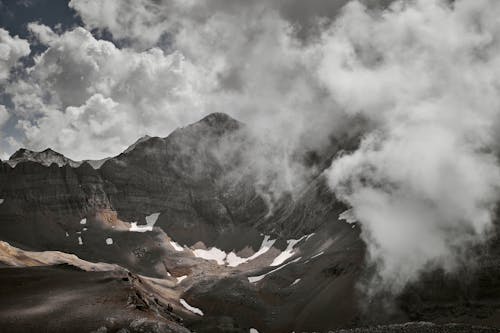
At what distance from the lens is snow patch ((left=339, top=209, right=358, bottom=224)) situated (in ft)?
430

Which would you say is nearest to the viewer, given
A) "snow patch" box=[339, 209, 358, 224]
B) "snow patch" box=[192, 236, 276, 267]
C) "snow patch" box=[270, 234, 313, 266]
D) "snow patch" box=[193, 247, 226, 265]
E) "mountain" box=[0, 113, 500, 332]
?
"mountain" box=[0, 113, 500, 332]

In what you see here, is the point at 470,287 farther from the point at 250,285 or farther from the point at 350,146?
the point at 350,146

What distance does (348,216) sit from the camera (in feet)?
446

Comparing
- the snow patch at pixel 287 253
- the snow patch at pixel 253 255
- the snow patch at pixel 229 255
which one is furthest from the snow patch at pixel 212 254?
the snow patch at pixel 287 253

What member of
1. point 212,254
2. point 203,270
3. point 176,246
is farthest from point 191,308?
point 176,246

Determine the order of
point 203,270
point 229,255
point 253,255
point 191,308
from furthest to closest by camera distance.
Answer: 1. point 229,255
2. point 253,255
3. point 203,270
4. point 191,308

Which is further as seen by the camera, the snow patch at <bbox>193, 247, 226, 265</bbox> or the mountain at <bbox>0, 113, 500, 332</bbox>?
the snow patch at <bbox>193, 247, 226, 265</bbox>

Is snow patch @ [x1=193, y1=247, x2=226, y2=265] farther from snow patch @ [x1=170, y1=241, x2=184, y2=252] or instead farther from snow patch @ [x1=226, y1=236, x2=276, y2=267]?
snow patch @ [x1=170, y1=241, x2=184, y2=252]

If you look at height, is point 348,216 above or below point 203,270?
above

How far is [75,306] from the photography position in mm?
59969

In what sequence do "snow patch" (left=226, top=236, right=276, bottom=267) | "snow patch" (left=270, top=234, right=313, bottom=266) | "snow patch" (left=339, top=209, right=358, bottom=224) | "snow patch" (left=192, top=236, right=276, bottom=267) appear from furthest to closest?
"snow patch" (left=192, top=236, right=276, bottom=267) → "snow patch" (left=226, top=236, right=276, bottom=267) → "snow patch" (left=270, top=234, right=313, bottom=266) → "snow patch" (left=339, top=209, right=358, bottom=224)

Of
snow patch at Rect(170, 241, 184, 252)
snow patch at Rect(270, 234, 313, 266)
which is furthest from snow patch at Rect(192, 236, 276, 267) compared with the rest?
snow patch at Rect(270, 234, 313, 266)

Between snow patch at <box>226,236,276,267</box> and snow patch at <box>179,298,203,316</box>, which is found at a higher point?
snow patch at <box>226,236,276,267</box>

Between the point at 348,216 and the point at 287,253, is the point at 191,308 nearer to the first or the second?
the point at 348,216
